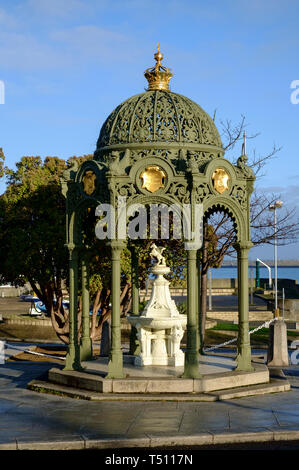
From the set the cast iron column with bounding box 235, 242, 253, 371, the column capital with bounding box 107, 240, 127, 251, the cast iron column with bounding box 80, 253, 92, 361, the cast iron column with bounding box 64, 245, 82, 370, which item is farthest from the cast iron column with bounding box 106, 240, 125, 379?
the cast iron column with bounding box 235, 242, 253, 371

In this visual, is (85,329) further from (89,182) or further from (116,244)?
(89,182)

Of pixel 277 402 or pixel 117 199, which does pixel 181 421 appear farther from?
pixel 117 199

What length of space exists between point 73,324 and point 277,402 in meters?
5.11

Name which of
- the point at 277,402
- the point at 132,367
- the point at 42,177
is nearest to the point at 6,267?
the point at 42,177

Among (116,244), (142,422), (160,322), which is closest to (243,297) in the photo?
(160,322)

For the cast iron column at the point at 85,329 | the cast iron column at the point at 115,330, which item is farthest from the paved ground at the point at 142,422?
the cast iron column at the point at 85,329

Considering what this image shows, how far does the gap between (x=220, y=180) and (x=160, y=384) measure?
4588 millimetres

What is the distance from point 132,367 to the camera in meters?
15.2

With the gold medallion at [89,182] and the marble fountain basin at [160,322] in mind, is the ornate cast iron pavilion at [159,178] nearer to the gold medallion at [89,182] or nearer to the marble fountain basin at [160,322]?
the gold medallion at [89,182]

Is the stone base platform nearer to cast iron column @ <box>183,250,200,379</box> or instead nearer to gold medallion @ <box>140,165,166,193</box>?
cast iron column @ <box>183,250,200,379</box>

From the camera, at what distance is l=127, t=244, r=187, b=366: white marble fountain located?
15258mm

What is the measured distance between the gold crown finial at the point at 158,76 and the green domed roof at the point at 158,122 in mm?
428

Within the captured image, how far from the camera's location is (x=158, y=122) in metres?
14.9

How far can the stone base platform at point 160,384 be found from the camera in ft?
43.5
